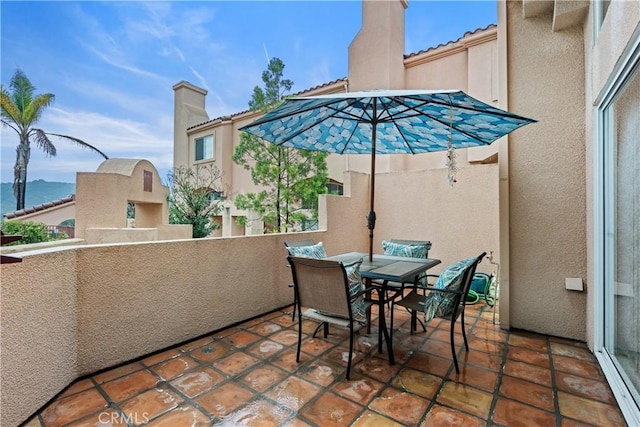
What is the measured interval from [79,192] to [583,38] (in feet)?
31.0

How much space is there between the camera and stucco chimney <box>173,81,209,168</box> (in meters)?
13.9

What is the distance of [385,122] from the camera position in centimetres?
371

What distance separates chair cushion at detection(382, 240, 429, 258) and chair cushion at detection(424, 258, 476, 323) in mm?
1405

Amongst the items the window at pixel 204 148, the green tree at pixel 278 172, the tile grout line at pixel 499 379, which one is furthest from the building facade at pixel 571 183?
the window at pixel 204 148

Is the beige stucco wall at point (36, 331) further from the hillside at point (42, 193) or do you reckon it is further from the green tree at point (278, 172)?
the hillside at point (42, 193)

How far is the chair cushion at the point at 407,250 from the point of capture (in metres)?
4.32

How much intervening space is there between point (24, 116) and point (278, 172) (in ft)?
43.3

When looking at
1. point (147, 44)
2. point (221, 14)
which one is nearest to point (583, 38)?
point (221, 14)

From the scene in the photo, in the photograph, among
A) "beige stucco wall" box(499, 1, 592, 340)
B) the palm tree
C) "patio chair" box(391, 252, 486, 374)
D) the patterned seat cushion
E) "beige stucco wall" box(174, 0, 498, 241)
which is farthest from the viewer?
the palm tree

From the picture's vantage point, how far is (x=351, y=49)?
8.59 m

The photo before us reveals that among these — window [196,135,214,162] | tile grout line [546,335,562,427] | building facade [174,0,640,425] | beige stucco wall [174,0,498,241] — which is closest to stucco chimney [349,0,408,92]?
beige stucco wall [174,0,498,241]

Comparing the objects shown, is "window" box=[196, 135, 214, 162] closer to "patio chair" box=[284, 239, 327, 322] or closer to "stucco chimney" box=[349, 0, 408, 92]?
"stucco chimney" box=[349, 0, 408, 92]

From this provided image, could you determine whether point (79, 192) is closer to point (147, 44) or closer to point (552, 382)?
point (147, 44)

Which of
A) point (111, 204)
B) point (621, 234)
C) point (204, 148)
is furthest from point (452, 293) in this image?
point (204, 148)
